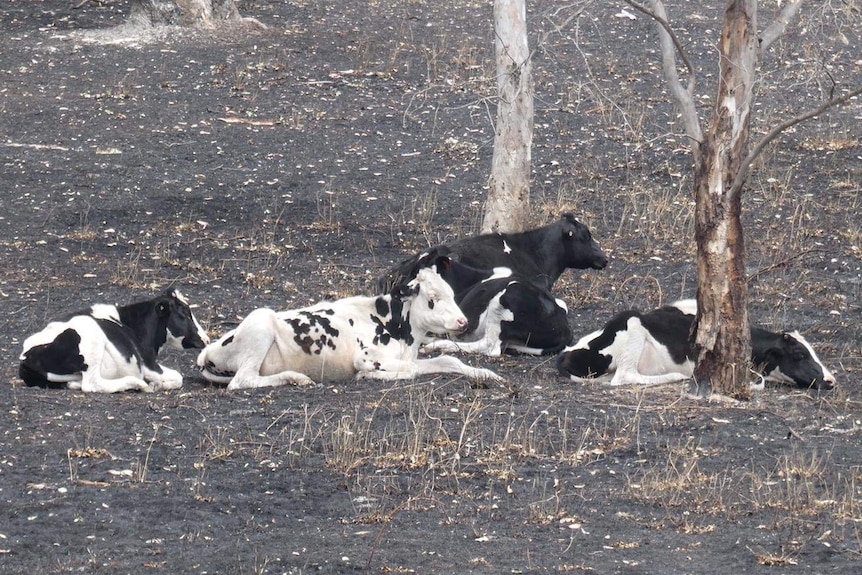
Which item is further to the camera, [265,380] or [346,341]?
[346,341]

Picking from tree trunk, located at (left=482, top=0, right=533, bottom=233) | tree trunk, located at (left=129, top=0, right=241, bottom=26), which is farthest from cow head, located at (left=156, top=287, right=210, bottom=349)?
tree trunk, located at (left=129, top=0, right=241, bottom=26)

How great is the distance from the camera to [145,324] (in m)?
10.9

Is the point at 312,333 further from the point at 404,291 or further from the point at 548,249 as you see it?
the point at 548,249

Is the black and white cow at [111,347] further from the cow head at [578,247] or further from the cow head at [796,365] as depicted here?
the cow head at [796,365]

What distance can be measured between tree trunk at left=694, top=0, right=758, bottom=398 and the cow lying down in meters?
0.94

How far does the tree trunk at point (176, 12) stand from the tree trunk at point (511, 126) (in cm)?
912

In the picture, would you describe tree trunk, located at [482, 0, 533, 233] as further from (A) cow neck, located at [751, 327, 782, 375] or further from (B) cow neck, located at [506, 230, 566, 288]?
(A) cow neck, located at [751, 327, 782, 375]

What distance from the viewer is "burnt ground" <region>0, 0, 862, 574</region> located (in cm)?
732

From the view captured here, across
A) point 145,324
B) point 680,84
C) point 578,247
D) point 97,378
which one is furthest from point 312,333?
point 578,247

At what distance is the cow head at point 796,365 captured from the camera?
1109cm

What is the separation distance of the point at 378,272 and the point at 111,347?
191 inches

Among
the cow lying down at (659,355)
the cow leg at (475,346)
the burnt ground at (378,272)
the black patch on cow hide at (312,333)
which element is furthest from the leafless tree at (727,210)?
the black patch on cow hide at (312,333)

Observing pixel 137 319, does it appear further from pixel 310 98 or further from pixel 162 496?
pixel 310 98

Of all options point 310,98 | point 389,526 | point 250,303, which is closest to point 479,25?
point 310,98
